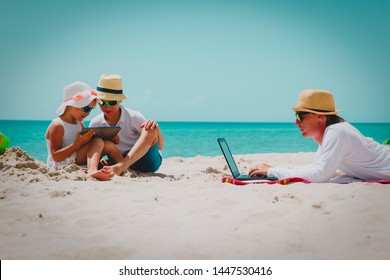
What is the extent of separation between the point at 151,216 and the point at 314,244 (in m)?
1.15

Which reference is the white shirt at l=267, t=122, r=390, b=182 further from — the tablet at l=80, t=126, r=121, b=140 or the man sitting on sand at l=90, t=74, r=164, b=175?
the tablet at l=80, t=126, r=121, b=140

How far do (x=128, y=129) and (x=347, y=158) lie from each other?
252 cm

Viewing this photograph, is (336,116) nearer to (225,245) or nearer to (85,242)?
(225,245)

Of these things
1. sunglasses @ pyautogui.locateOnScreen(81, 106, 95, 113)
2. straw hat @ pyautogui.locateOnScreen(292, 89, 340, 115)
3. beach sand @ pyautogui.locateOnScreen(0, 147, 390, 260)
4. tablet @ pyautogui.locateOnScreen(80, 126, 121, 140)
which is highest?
straw hat @ pyautogui.locateOnScreen(292, 89, 340, 115)

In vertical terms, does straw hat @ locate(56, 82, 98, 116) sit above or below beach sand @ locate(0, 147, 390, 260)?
above

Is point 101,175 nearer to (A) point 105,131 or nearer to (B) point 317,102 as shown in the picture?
(A) point 105,131

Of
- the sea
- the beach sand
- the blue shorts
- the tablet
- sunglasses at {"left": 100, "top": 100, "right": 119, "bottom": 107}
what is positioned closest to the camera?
the beach sand

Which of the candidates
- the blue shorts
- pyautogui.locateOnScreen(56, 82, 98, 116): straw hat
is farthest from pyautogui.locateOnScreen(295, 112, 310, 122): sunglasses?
pyautogui.locateOnScreen(56, 82, 98, 116): straw hat

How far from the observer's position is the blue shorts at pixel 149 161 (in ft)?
16.2

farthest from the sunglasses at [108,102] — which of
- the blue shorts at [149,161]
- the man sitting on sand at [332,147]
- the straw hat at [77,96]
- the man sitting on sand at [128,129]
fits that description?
the man sitting on sand at [332,147]

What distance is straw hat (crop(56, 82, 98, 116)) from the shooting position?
15.3ft

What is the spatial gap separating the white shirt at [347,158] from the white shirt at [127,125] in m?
1.89

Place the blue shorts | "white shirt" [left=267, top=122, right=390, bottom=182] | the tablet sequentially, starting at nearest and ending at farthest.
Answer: "white shirt" [left=267, top=122, right=390, bottom=182] < the tablet < the blue shorts

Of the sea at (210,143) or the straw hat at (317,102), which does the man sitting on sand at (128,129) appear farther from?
the sea at (210,143)
